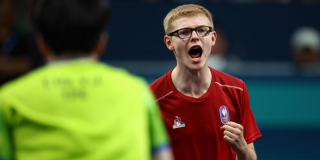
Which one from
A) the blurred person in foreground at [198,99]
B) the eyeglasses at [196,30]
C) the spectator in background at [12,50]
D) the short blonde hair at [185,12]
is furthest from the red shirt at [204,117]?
the spectator in background at [12,50]

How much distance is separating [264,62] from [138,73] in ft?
7.59

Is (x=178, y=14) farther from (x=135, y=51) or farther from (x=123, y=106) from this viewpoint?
(x=135, y=51)

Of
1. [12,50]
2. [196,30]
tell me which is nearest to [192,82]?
[196,30]

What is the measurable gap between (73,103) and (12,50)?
14.2ft

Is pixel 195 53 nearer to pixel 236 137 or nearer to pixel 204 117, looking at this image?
pixel 204 117

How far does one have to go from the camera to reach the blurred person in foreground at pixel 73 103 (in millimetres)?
1314

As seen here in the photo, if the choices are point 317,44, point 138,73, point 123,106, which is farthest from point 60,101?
point 317,44

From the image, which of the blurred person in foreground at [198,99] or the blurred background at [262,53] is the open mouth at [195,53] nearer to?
the blurred person in foreground at [198,99]

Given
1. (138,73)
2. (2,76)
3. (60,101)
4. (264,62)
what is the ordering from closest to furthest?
(60,101), (2,76), (138,73), (264,62)

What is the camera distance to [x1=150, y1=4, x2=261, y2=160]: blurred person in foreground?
2.97 metres

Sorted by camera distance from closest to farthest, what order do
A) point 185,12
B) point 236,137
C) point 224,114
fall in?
point 236,137 < point 224,114 < point 185,12

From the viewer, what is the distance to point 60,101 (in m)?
1.32

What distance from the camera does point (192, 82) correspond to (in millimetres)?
3125

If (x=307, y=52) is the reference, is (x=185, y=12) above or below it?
below
